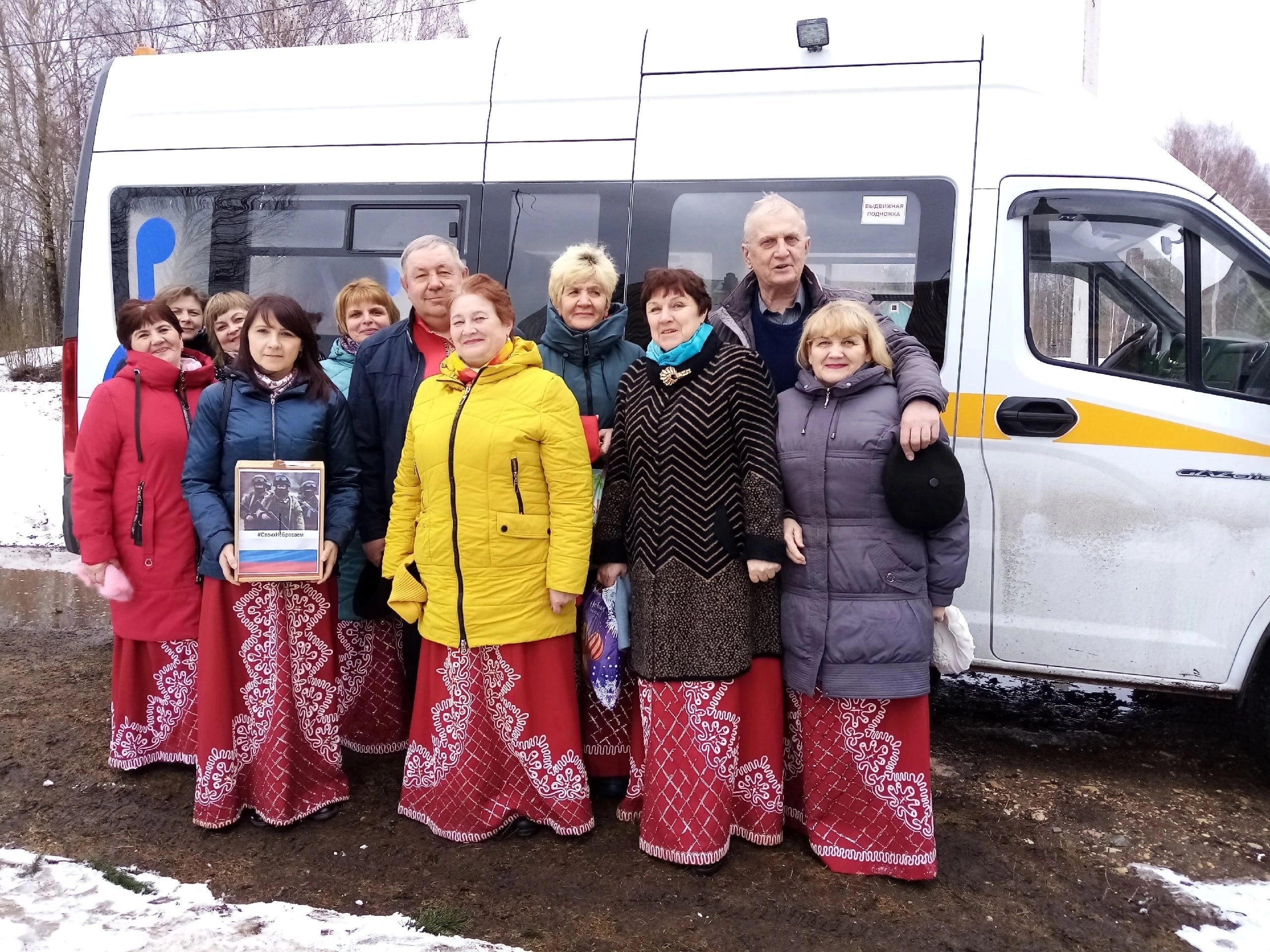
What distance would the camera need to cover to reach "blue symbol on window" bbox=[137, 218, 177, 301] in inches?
167

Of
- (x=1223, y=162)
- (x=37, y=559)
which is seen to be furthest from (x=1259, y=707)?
(x=1223, y=162)

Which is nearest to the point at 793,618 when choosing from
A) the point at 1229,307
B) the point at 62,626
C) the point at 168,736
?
the point at 1229,307

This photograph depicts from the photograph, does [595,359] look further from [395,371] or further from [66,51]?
[66,51]

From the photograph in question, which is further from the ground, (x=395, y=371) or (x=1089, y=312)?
(x=1089, y=312)

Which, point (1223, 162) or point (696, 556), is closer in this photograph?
point (696, 556)

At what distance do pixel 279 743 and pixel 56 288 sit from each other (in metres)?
19.1

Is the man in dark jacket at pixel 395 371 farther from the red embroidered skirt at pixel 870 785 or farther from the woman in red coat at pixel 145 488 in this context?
the red embroidered skirt at pixel 870 785

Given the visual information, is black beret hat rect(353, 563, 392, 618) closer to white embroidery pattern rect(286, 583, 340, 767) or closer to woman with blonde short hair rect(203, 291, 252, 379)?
white embroidery pattern rect(286, 583, 340, 767)

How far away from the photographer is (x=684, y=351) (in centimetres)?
268

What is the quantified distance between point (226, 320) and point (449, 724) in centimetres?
193

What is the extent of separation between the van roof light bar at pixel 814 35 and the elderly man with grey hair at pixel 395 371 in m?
1.57

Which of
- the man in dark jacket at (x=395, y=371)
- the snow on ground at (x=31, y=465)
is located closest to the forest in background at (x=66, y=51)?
the snow on ground at (x=31, y=465)

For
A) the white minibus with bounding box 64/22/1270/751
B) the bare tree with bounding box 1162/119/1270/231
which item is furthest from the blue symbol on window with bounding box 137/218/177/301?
the bare tree with bounding box 1162/119/1270/231

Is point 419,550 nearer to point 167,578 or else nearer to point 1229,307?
point 167,578
